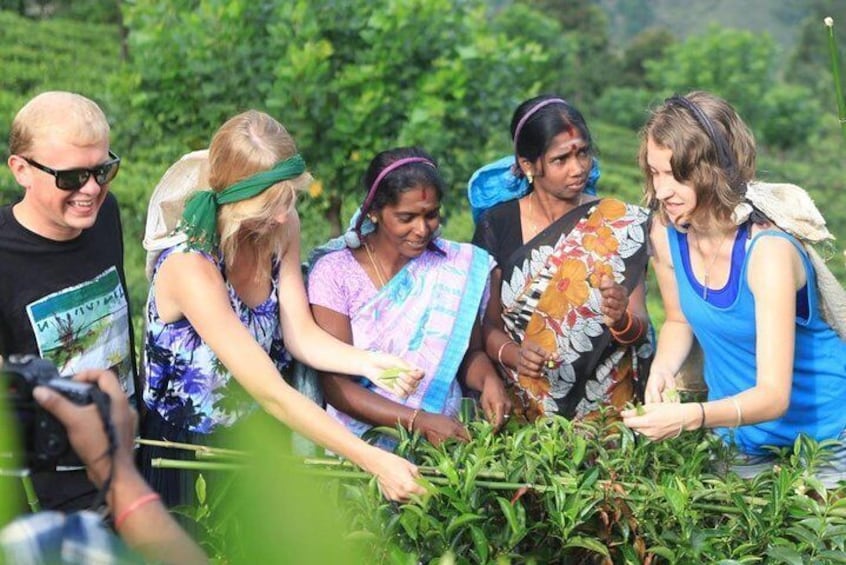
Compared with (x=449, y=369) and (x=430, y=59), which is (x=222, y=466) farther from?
(x=430, y=59)

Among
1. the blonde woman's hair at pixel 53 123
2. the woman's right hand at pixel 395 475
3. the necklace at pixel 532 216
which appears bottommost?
the woman's right hand at pixel 395 475

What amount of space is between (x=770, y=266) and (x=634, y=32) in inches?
2056

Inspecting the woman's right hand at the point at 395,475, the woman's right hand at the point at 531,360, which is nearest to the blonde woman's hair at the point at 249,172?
the woman's right hand at the point at 395,475

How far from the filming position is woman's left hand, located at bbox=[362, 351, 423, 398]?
7.77 feet

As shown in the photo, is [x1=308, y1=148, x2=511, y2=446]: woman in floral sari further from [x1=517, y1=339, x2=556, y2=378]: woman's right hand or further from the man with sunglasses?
the man with sunglasses

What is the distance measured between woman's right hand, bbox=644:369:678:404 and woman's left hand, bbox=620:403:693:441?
19cm

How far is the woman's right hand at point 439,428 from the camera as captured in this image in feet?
7.60

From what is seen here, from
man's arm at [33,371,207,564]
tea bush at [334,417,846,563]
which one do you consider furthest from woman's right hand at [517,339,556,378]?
man's arm at [33,371,207,564]

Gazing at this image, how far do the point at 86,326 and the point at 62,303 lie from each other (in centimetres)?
7

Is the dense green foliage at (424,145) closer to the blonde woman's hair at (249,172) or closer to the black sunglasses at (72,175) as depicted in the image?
the blonde woman's hair at (249,172)

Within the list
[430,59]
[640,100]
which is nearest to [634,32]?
[640,100]

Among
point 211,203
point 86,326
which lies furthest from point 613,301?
point 86,326

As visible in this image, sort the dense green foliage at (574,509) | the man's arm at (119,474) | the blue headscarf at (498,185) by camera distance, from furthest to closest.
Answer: the blue headscarf at (498,185)
the dense green foliage at (574,509)
the man's arm at (119,474)

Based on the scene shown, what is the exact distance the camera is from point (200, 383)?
2.38 m
